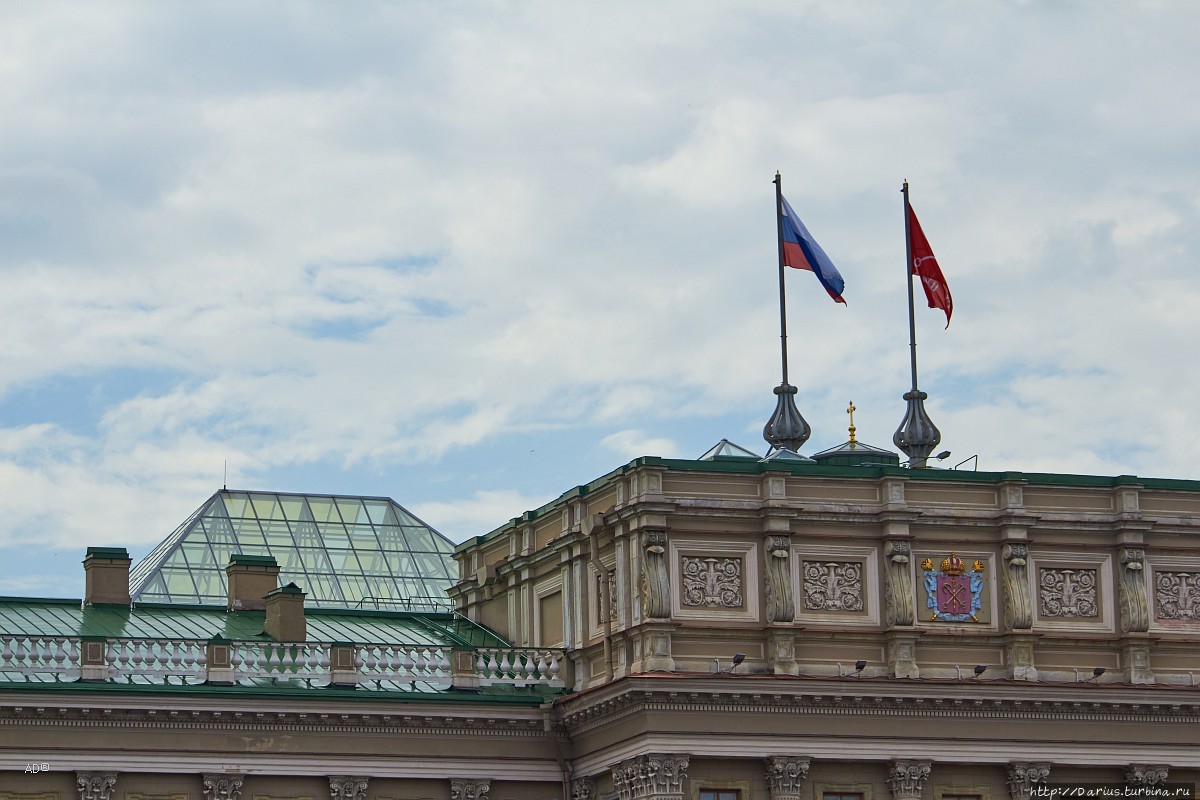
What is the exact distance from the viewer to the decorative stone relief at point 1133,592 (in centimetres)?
6794

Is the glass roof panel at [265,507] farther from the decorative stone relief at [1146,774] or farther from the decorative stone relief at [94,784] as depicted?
the decorative stone relief at [1146,774]

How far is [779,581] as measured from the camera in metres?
65.6

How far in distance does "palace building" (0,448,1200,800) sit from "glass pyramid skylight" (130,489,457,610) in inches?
911

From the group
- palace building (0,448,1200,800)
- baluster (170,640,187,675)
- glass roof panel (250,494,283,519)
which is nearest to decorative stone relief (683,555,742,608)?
palace building (0,448,1200,800)

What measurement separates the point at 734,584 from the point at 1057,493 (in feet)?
31.6

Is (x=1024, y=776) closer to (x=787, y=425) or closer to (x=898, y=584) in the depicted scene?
(x=898, y=584)

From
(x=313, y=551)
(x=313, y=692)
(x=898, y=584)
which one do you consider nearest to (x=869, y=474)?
(x=898, y=584)

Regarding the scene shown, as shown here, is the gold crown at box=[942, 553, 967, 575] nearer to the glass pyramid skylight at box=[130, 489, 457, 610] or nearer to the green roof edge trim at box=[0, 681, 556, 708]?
the green roof edge trim at box=[0, 681, 556, 708]

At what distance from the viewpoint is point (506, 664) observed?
69.9 m

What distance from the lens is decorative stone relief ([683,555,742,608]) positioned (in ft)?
215

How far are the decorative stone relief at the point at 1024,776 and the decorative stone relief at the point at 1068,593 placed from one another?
13.9ft

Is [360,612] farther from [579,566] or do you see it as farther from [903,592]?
[903,592]

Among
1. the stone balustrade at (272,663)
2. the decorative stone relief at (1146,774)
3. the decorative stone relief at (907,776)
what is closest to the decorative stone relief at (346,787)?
the stone balustrade at (272,663)

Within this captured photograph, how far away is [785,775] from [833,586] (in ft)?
17.3
